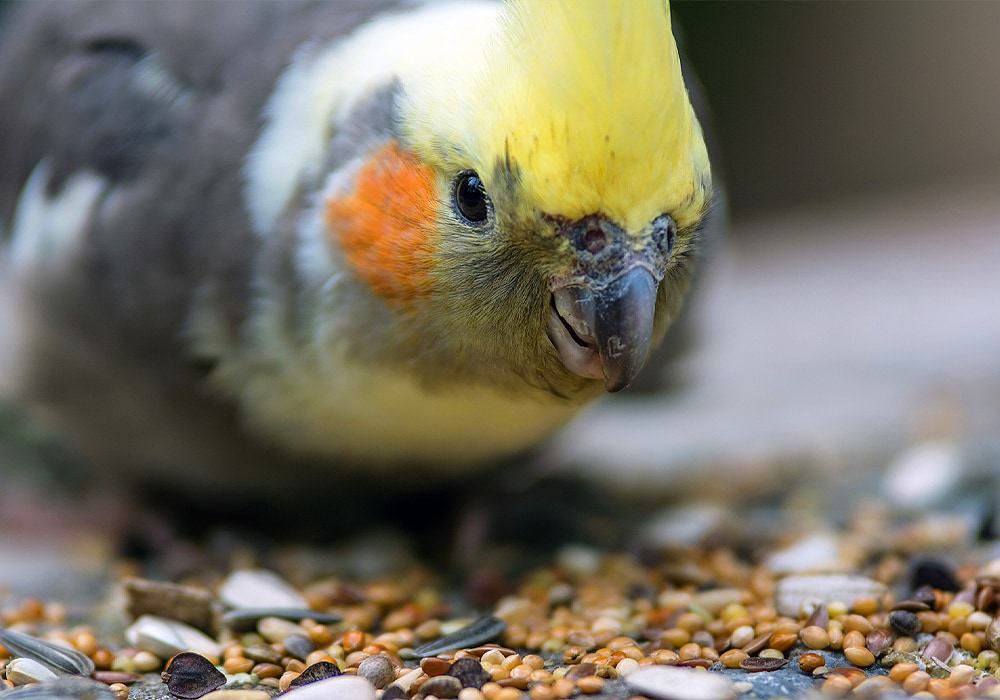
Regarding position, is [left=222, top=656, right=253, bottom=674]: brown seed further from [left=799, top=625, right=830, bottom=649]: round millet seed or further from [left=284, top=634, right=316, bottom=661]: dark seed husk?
[left=799, top=625, right=830, bottom=649]: round millet seed

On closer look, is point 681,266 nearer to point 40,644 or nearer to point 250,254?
point 250,254

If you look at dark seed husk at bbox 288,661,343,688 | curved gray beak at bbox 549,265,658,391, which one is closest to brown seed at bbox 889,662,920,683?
curved gray beak at bbox 549,265,658,391

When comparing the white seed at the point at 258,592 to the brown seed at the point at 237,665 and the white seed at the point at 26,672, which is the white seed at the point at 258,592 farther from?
the white seed at the point at 26,672

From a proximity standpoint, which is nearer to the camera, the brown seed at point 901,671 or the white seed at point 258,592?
the brown seed at point 901,671

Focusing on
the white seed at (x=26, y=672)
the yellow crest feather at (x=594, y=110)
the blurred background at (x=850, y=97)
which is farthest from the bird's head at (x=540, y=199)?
the blurred background at (x=850, y=97)

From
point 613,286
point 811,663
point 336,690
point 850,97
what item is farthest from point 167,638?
point 850,97

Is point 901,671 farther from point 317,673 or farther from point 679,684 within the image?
point 317,673
